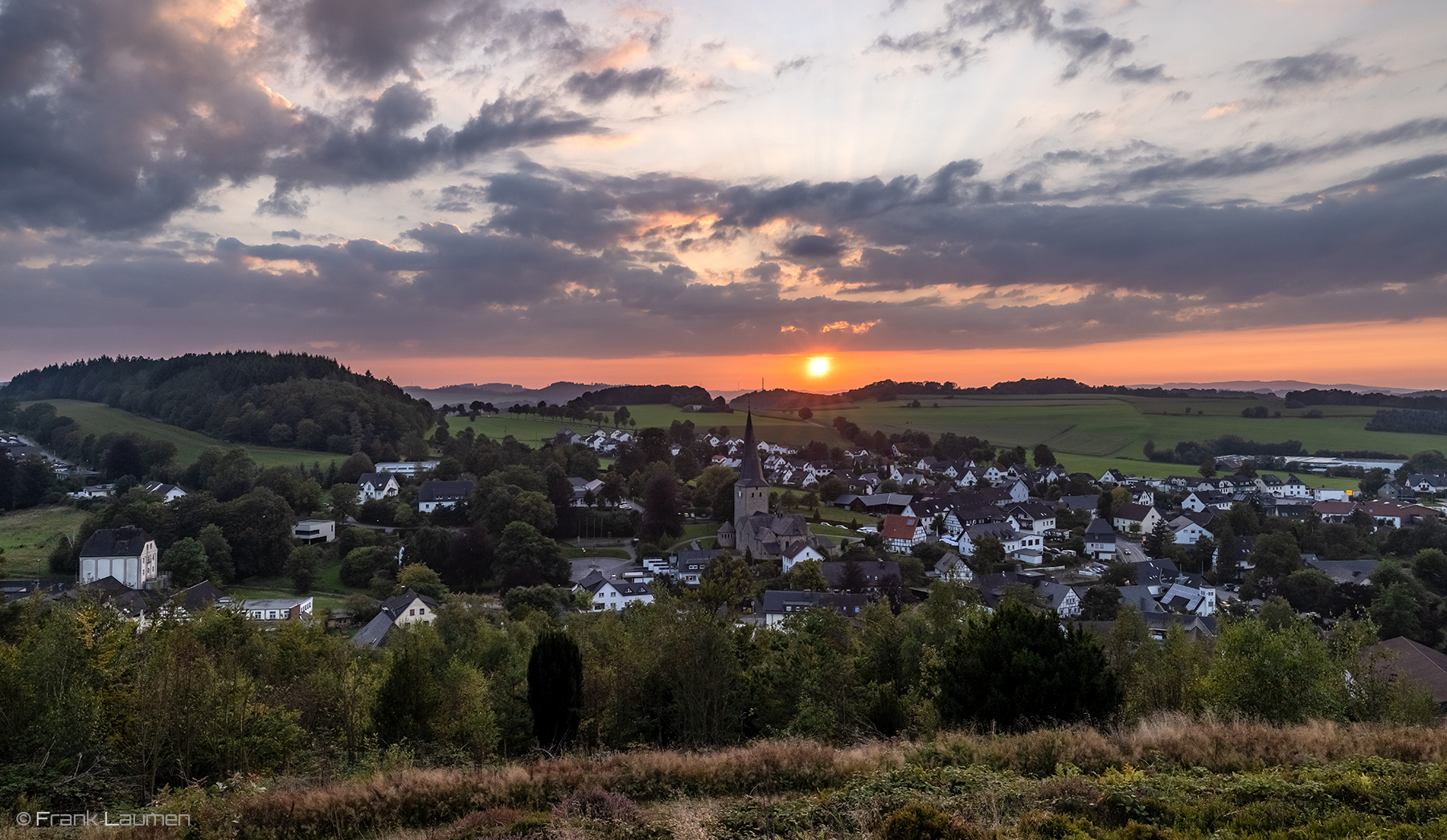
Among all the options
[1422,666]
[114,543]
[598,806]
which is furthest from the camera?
[114,543]

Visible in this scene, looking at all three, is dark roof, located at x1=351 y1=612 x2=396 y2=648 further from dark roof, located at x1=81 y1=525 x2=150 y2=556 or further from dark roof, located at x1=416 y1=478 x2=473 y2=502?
dark roof, located at x1=416 y1=478 x2=473 y2=502

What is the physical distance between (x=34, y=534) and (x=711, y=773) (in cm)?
7716

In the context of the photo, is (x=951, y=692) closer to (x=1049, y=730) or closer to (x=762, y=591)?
(x=1049, y=730)

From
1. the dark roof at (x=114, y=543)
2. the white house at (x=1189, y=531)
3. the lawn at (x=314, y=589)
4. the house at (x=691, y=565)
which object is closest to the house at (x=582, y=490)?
the house at (x=691, y=565)

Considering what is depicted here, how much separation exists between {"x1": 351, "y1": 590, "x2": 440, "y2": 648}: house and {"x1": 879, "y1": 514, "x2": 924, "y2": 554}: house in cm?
3717

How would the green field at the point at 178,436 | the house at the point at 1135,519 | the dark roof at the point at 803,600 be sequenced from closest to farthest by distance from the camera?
the dark roof at the point at 803,600 → the house at the point at 1135,519 → the green field at the point at 178,436

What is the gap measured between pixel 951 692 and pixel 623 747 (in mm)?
6407

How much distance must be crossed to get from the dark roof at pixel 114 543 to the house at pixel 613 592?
31.8 metres

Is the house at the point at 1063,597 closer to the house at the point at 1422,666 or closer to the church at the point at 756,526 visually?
the church at the point at 756,526

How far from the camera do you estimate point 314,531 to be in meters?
66.6

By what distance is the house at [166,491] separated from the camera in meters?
71.5

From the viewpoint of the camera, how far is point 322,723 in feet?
55.2

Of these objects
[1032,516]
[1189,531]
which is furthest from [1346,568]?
[1032,516]

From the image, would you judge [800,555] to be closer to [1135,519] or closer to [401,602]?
[401,602]
